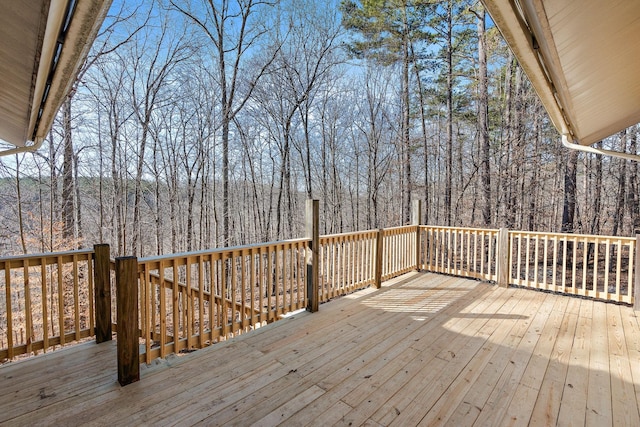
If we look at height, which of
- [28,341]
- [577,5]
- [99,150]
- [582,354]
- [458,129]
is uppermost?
[458,129]

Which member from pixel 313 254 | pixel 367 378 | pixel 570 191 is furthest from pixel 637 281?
pixel 570 191

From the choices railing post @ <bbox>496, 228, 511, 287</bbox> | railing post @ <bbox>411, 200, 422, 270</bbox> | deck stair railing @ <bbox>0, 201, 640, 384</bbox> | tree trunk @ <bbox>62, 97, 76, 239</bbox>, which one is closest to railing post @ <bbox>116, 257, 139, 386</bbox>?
deck stair railing @ <bbox>0, 201, 640, 384</bbox>

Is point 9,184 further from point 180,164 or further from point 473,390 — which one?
point 473,390

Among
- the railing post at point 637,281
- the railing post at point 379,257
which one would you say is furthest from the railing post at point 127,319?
the railing post at point 637,281

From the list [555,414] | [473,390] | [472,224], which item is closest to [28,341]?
[473,390]

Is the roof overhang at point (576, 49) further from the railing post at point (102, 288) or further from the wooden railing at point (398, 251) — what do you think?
the railing post at point (102, 288)

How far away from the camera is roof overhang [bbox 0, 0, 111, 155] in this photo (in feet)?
3.70

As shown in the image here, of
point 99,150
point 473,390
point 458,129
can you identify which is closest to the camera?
point 473,390

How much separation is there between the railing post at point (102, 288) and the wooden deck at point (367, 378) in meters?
0.17

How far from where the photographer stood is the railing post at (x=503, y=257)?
15.3 ft

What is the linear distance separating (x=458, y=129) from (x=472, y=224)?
413 centimetres

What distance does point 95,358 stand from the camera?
2504 millimetres

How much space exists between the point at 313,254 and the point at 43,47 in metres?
2.85

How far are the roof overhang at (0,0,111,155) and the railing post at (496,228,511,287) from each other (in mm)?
5415
